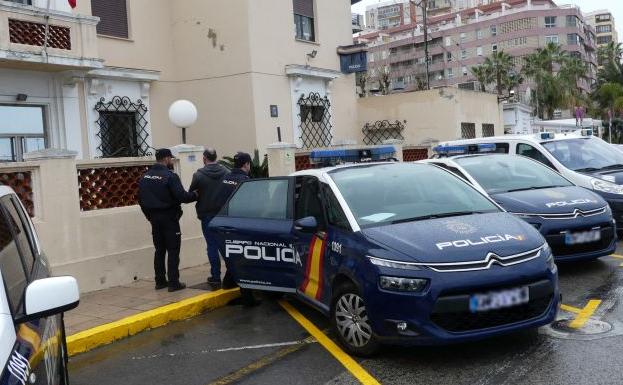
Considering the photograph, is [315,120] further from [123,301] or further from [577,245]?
[577,245]

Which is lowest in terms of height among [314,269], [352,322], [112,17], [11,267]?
[352,322]

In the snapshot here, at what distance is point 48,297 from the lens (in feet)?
9.11

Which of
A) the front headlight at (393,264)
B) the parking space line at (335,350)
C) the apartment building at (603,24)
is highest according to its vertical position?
the apartment building at (603,24)

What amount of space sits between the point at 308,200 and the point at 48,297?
367 cm

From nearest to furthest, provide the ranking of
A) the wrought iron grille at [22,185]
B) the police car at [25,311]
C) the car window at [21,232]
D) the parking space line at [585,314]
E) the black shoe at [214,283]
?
the police car at [25,311], the car window at [21,232], the parking space line at [585,314], the wrought iron grille at [22,185], the black shoe at [214,283]

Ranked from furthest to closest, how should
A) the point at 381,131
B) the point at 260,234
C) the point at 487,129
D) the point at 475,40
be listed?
1. the point at 475,40
2. the point at 487,129
3. the point at 381,131
4. the point at 260,234

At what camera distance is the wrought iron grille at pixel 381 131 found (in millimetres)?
19016

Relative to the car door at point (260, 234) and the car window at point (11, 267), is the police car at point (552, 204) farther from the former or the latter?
the car window at point (11, 267)

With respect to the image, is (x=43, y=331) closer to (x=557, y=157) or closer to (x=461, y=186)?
(x=461, y=186)

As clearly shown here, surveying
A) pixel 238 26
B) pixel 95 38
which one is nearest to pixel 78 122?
pixel 95 38

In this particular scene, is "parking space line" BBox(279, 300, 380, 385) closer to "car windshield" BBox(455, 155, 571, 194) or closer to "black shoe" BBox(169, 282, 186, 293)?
"black shoe" BBox(169, 282, 186, 293)

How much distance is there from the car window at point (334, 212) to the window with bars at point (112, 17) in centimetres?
943

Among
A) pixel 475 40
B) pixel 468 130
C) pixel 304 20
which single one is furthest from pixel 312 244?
pixel 475 40

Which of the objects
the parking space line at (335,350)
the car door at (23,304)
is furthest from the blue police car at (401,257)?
the car door at (23,304)
